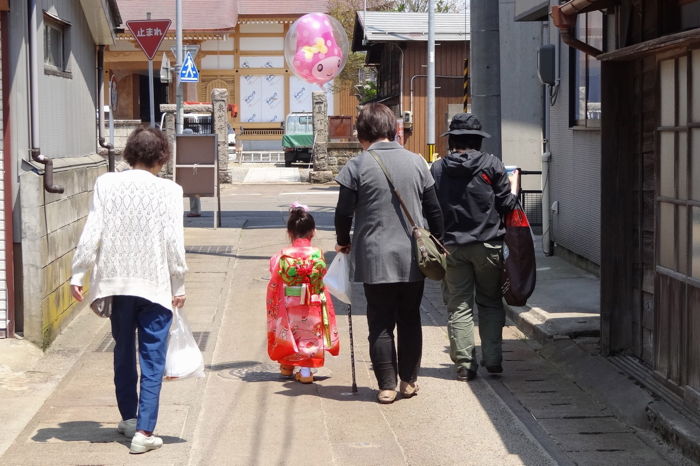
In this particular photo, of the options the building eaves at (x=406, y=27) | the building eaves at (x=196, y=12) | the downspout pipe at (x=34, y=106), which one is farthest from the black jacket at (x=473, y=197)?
the building eaves at (x=196, y=12)

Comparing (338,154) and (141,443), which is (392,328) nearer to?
(141,443)

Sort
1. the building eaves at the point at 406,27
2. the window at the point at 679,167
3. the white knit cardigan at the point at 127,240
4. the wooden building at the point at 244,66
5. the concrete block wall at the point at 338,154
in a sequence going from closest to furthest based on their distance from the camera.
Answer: the white knit cardigan at the point at 127,240 < the window at the point at 679,167 < the concrete block wall at the point at 338,154 < the building eaves at the point at 406,27 < the wooden building at the point at 244,66

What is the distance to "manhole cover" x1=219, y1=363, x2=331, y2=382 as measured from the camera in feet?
25.5

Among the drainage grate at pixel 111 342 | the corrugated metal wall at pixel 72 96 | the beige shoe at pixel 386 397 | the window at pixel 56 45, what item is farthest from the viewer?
the window at pixel 56 45

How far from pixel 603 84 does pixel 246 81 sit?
132ft

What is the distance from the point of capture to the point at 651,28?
23.1 ft

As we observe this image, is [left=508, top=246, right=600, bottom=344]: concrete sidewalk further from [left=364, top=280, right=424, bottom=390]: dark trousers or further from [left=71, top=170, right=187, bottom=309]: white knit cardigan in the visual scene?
[left=71, top=170, right=187, bottom=309]: white knit cardigan

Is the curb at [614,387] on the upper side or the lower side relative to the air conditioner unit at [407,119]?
lower

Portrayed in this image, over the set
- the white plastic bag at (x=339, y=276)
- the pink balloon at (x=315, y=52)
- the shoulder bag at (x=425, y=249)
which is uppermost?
the pink balloon at (x=315, y=52)

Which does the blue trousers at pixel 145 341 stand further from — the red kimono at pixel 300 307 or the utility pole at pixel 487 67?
the utility pole at pixel 487 67

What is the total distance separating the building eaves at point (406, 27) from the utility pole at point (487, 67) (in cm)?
2252

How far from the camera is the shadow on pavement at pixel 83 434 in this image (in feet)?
20.1

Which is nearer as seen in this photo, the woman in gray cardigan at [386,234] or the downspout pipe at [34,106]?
the woman in gray cardigan at [386,234]

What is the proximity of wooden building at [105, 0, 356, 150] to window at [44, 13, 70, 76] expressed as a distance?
3503 centimetres
